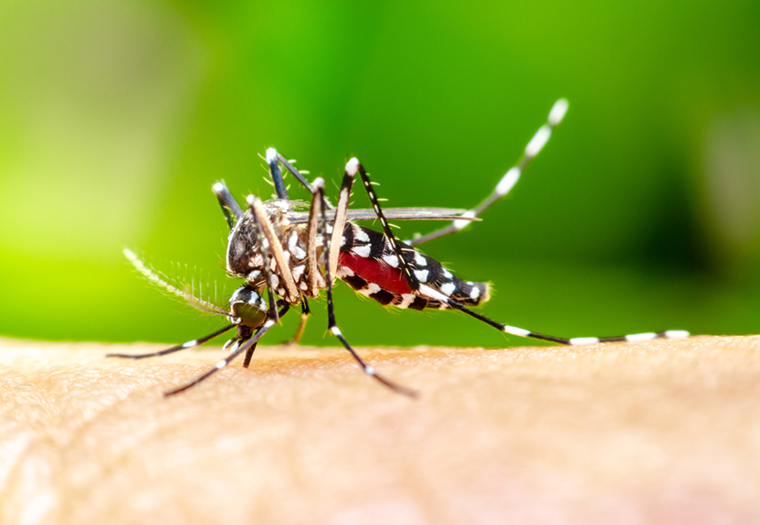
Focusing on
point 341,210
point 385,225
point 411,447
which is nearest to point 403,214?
point 385,225

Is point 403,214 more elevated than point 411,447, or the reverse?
point 403,214

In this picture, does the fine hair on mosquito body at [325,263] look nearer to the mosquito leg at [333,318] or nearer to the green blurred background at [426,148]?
the mosquito leg at [333,318]

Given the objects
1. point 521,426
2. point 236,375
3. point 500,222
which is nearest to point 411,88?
point 500,222

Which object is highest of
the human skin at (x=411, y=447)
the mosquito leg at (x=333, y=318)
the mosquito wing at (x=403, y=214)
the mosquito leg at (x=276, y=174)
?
the mosquito leg at (x=276, y=174)

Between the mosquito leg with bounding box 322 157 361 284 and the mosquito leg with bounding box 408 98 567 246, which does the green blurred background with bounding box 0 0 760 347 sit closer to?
the mosquito leg with bounding box 408 98 567 246

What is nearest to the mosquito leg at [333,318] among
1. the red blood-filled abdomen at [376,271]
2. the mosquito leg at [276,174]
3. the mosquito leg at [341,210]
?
the mosquito leg at [341,210]

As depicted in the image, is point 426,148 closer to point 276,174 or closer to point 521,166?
point 521,166

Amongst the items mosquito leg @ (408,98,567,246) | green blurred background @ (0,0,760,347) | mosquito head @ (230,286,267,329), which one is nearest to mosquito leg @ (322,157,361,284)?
mosquito head @ (230,286,267,329)
